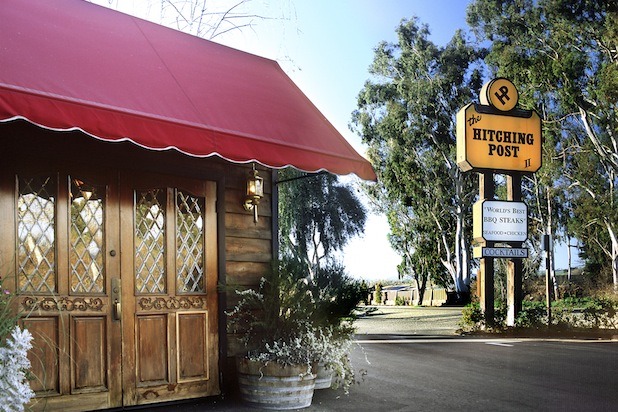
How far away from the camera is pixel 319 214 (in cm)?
3192

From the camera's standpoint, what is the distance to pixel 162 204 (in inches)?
268

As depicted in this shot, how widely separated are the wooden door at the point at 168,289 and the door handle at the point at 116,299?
0.22 ft

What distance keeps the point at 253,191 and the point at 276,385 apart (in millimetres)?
2062

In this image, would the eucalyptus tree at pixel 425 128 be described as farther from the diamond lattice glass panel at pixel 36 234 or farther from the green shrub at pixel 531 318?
the diamond lattice glass panel at pixel 36 234

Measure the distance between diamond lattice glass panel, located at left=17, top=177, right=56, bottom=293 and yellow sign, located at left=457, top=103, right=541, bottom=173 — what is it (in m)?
14.4

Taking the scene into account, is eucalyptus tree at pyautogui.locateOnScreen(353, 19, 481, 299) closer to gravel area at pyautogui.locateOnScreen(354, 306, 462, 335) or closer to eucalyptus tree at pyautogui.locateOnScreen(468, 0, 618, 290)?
eucalyptus tree at pyautogui.locateOnScreen(468, 0, 618, 290)

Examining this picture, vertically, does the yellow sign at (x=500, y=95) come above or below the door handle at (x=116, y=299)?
above

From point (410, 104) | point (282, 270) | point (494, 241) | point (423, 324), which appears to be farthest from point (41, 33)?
point (410, 104)

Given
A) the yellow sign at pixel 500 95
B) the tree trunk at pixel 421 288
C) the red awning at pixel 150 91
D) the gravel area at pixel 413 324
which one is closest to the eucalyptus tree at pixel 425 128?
the tree trunk at pixel 421 288

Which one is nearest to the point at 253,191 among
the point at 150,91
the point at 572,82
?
the point at 150,91

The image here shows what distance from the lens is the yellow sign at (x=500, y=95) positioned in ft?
62.8

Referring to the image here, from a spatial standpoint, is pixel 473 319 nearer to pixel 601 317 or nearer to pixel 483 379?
pixel 601 317

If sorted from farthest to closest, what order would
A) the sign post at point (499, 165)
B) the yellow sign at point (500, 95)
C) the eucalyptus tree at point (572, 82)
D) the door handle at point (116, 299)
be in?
1. the eucalyptus tree at point (572, 82)
2. the yellow sign at point (500, 95)
3. the sign post at point (499, 165)
4. the door handle at point (116, 299)

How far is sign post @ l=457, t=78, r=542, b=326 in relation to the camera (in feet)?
60.0
